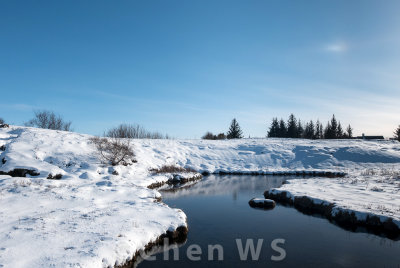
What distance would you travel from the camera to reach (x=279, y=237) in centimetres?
1023

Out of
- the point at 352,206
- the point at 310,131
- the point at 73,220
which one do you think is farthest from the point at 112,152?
the point at 310,131

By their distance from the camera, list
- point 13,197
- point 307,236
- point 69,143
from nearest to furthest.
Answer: point 307,236 → point 13,197 → point 69,143

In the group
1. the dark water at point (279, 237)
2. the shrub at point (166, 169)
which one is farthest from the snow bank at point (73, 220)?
the shrub at point (166, 169)

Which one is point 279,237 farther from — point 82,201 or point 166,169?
point 166,169

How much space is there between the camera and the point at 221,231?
1086 centimetres

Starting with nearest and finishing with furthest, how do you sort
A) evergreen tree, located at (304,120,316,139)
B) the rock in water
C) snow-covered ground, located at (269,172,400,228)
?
snow-covered ground, located at (269,172,400,228), the rock in water, evergreen tree, located at (304,120,316,139)

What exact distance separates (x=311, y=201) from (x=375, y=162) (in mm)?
30469

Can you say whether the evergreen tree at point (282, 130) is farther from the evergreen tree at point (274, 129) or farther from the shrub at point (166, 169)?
the shrub at point (166, 169)

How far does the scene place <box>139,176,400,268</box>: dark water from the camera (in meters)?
7.99

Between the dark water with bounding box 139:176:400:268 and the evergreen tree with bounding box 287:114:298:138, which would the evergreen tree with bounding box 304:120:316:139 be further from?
the dark water with bounding box 139:176:400:268

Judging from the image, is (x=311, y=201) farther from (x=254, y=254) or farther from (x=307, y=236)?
(x=254, y=254)

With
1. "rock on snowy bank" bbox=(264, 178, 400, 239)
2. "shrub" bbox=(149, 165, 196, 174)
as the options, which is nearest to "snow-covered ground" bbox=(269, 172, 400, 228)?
"rock on snowy bank" bbox=(264, 178, 400, 239)

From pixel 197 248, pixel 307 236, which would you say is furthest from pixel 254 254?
pixel 307 236

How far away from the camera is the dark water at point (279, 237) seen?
799 cm
